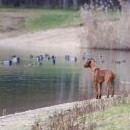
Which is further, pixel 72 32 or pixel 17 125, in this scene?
pixel 72 32

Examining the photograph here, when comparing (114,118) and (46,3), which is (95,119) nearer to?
(114,118)

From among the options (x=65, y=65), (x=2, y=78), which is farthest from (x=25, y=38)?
(x=2, y=78)

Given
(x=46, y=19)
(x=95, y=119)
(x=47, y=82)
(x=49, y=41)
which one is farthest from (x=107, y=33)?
(x=95, y=119)

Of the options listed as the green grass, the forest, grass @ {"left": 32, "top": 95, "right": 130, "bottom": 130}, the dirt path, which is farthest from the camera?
the forest

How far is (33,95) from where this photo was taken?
24312 mm

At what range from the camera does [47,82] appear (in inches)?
1118

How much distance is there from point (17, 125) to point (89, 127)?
2.81 meters

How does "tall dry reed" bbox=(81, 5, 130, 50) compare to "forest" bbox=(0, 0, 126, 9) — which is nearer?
"tall dry reed" bbox=(81, 5, 130, 50)

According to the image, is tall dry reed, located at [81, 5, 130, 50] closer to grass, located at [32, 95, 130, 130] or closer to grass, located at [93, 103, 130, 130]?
grass, located at [32, 95, 130, 130]

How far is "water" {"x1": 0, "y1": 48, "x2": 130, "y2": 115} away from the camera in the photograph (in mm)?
22828

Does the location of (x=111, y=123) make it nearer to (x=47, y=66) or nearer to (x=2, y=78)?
(x=2, y=78)

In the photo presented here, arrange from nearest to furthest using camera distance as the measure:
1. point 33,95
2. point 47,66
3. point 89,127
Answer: point 89,127 < point 33,95 < point 47,66

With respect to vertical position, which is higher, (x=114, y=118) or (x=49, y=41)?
(x=114, y=118)

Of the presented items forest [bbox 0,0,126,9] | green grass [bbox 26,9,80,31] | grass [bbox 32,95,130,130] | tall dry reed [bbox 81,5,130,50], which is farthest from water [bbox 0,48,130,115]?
forest [bbox 0,0,126,9]
